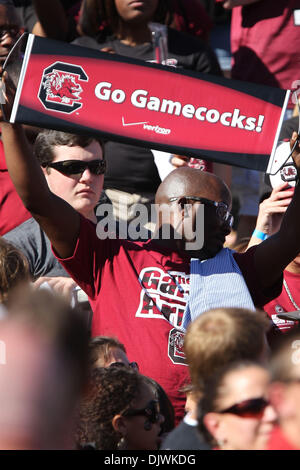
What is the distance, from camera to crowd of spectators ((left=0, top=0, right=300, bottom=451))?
1584mm

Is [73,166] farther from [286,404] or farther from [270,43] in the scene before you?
[286,404]

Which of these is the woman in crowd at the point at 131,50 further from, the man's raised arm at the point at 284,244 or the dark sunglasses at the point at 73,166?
the man's raised arm at the point at 284,244

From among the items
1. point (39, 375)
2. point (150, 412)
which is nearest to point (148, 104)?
point (150, 412)

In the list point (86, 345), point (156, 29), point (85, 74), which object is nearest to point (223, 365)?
point (86, 345)

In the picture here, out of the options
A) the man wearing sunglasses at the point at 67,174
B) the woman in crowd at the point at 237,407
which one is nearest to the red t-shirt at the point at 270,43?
the man wearing sunglasses at the point at 67,174

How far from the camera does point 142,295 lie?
128 inches

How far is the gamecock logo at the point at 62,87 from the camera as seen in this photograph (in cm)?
308

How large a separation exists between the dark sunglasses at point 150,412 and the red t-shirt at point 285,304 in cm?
103

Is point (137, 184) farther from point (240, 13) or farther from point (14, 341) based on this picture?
point (14, 341)

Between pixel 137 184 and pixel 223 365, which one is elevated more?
pixel 223 365

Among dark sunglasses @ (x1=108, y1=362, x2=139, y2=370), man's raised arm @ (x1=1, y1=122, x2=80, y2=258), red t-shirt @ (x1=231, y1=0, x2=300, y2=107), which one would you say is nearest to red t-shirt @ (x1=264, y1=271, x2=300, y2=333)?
dark sunglasses @ (x1=108, y1=362, x2=139, y2=370)

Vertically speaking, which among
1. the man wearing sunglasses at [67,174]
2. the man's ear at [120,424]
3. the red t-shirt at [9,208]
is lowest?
the red t-shirt at [9,208]

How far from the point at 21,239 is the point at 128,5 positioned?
1.84 m

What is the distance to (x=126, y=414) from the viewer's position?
2.65m
